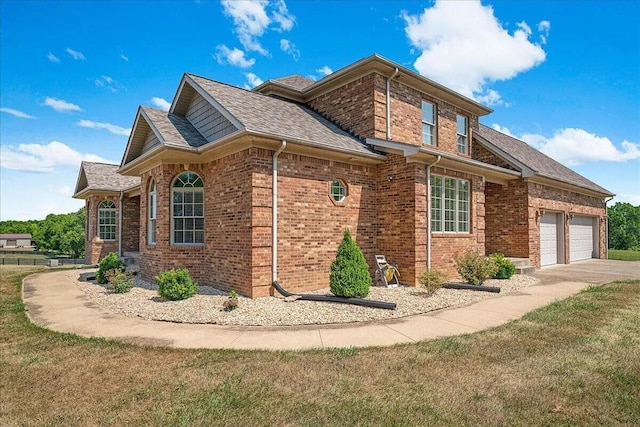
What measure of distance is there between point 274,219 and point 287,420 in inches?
240

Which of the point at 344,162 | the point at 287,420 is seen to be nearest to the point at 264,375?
the point at 287,420

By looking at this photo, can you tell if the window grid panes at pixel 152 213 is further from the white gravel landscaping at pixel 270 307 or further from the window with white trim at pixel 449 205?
the window with white trim at pixel 449 205

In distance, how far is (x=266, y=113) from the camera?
1089cm

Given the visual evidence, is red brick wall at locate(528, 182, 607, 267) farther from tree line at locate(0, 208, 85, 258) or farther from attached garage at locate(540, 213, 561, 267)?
tree line at locate(0, 208, 85, 258)

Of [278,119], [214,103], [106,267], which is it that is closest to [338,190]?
[278,119]

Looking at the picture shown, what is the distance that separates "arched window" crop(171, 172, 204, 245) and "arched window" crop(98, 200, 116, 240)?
465 inches

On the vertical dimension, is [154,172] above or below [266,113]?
below

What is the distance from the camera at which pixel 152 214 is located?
1259 centimetres

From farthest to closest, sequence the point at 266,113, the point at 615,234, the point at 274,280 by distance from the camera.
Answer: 1. the point at 615,234
2. the point at 266,113
3. the point at 274,280

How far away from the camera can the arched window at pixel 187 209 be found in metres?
11.3

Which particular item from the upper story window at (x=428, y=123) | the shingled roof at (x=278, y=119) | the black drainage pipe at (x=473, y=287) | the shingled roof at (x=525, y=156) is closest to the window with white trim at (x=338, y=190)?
the shingled roof at (x=278, y=119)

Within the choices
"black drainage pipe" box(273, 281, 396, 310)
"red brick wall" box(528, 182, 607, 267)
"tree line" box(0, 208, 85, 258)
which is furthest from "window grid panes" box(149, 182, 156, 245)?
"tree line" box(0, 208, 85, 258)

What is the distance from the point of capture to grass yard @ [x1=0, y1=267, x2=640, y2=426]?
374 centimetres

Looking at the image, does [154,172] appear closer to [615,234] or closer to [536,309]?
[536,309]
